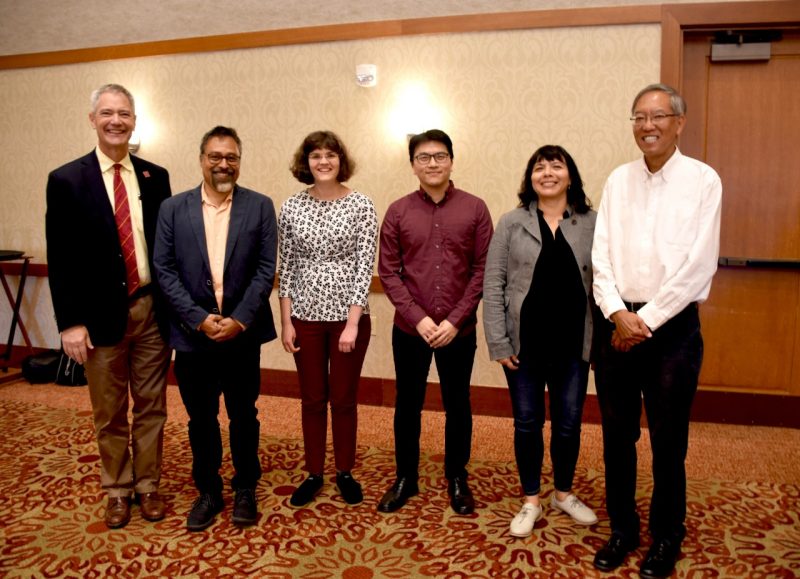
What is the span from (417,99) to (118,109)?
6.17ft

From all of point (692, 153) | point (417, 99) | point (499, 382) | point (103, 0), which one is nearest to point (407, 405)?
point (499, 382)

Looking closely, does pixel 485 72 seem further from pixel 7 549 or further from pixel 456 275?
pixel 7 549

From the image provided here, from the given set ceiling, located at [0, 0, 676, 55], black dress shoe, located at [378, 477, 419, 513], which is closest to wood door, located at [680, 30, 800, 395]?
ceiling, located at [0, 0, 676, 55]

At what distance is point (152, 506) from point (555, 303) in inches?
74.6

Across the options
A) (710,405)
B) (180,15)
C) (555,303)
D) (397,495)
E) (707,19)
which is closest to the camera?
(555,303)

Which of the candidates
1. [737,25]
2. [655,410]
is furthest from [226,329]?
[737,25]

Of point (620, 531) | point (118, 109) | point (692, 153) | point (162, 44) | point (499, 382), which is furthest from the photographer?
point (162, 44)

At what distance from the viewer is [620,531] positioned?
218 cm

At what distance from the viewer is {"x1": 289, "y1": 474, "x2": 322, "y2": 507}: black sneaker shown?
2.61m

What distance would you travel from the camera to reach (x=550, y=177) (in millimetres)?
2242

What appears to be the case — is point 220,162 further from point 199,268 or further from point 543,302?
point 543,302

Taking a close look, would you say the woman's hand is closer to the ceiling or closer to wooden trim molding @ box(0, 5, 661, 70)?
wooden trim molding @ box(0, 5, 661, 70)

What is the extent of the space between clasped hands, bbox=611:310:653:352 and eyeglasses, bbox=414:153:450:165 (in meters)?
0.92

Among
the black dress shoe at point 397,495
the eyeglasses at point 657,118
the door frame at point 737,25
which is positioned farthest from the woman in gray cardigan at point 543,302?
the door frame at point 737,25
